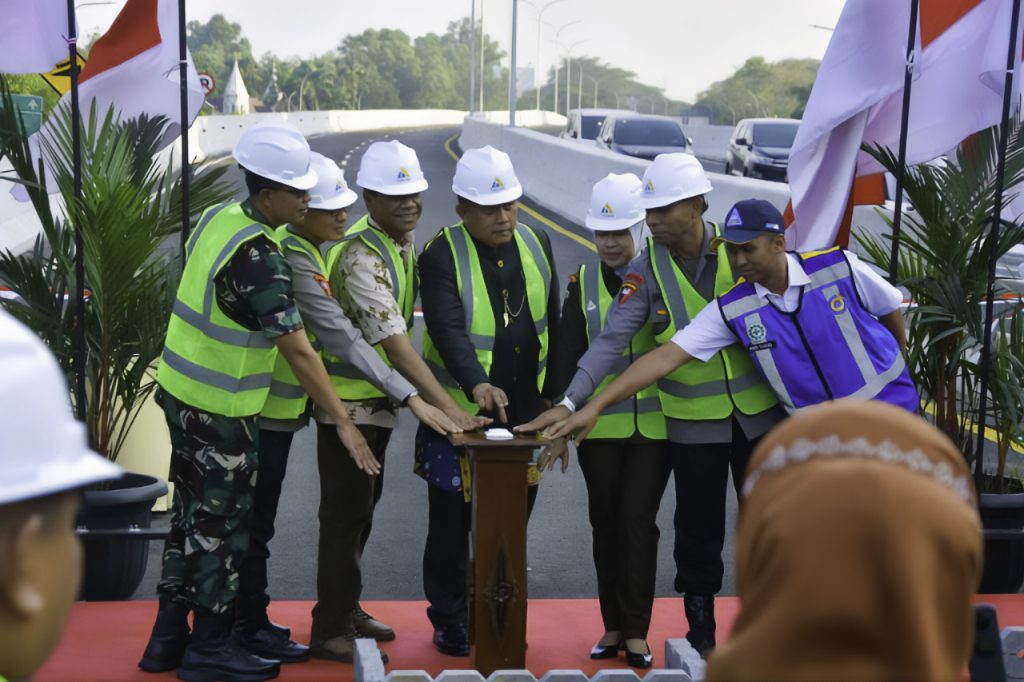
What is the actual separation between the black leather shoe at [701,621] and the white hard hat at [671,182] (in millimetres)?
1556

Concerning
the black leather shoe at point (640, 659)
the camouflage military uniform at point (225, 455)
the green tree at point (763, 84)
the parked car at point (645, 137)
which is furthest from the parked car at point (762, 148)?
the green tree at point (763, 84)

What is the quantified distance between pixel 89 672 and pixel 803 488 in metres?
4.33

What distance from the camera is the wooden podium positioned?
4.81 meters

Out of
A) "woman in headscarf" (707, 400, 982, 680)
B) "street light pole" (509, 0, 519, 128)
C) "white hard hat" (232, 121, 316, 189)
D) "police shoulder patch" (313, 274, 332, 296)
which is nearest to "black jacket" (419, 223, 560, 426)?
"police shoulder patch" (313, 274, 332, 296)

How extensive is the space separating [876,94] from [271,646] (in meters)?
3.62

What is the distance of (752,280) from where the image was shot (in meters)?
→ 5.07

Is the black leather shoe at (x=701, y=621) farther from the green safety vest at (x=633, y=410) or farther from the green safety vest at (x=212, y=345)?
the green safety vest at (x=212, y=345)

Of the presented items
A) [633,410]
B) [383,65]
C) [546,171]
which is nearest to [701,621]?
[633,410]

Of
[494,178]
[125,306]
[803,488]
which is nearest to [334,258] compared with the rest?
[494,178]

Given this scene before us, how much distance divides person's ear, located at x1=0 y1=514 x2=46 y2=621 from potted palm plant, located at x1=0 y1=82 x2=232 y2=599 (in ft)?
15.7

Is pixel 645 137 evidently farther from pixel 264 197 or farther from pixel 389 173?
pixel 264 197

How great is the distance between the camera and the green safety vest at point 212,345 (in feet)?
15.8

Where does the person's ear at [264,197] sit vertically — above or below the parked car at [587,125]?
below

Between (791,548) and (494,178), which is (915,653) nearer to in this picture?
(791,548)
